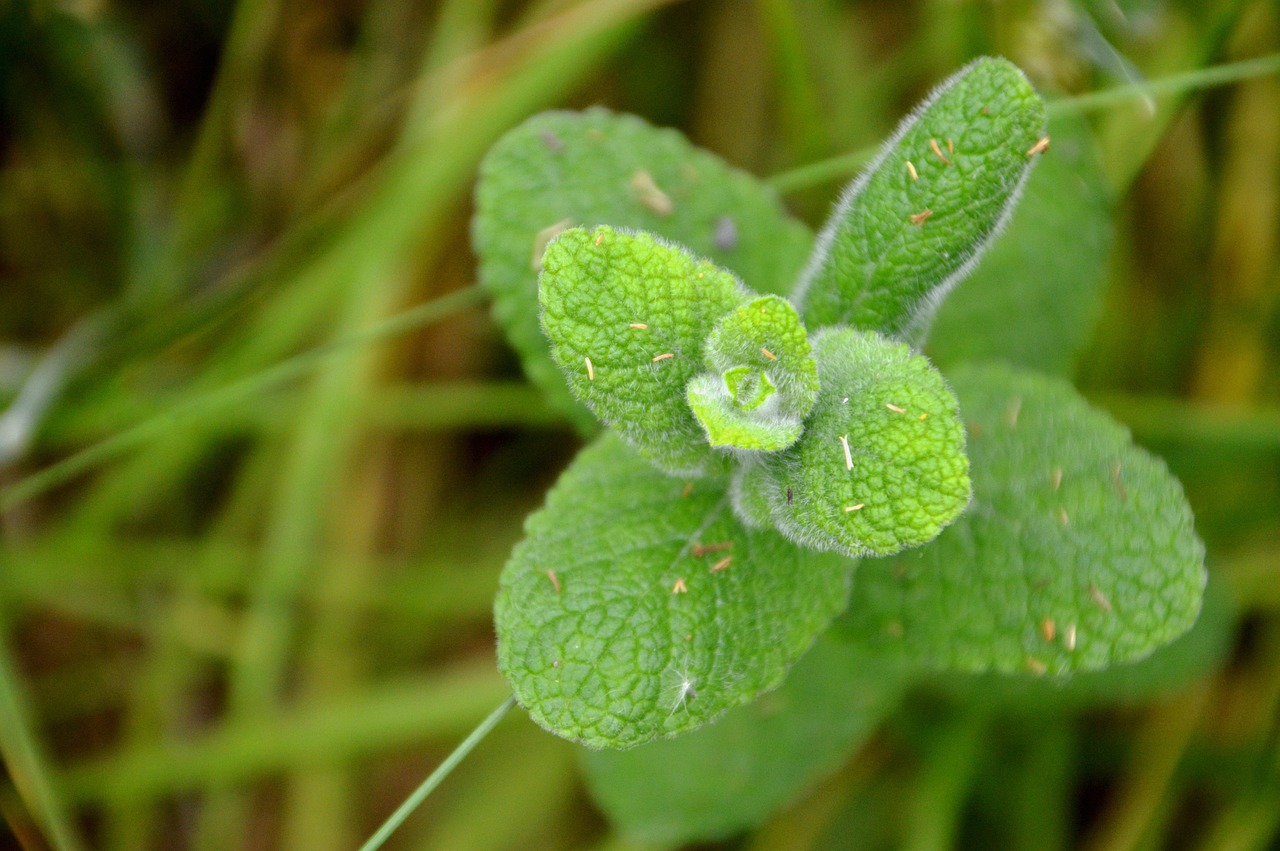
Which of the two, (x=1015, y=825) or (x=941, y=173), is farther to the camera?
(x=1015, y=825)

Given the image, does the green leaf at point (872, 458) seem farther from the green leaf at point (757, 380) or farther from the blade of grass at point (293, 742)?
the blade of grass at point (293, 742)

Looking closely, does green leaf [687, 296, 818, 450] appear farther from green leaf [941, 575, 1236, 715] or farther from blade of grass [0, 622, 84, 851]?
blade of grass [0, 622, 84, 851]

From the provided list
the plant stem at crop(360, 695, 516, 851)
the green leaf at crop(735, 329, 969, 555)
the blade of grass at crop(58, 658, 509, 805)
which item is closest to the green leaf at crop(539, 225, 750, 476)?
the green leaf at crop(735, 329, 969, 555)

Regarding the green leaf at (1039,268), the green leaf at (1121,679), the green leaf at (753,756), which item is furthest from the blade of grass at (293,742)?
the green leaf at (1039,268)

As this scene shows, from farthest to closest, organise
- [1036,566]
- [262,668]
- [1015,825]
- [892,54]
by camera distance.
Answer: [892,54] < [262,668] < [1015,825] < [1036,566]

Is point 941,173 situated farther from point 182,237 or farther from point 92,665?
point 92,665

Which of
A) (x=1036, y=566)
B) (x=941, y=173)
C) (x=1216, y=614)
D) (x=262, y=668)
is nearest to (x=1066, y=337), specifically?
(x=1036, y=566)
